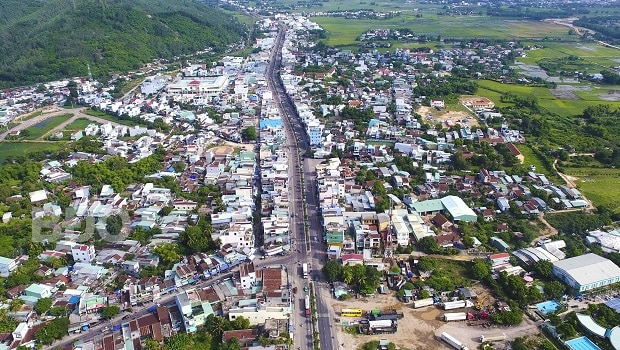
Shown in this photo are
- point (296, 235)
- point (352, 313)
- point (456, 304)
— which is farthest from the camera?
point (296, 235)

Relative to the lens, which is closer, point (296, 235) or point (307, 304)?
point (307, 304)

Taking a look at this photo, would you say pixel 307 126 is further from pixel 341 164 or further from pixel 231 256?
pixel 231 256

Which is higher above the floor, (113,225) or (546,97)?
(546,97)

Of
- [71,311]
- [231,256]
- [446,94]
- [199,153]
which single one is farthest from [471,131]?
[71,311]

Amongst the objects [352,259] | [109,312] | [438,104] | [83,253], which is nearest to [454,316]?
[352,259]

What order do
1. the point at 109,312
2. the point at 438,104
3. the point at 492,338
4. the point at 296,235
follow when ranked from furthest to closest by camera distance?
the point at 438,104
the point at 296,235
the point at 109,312
the point at 492,338

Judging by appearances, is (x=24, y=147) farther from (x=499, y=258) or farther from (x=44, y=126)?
(x=499, y=258)

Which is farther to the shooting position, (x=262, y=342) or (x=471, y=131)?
(x=471, y=131)
